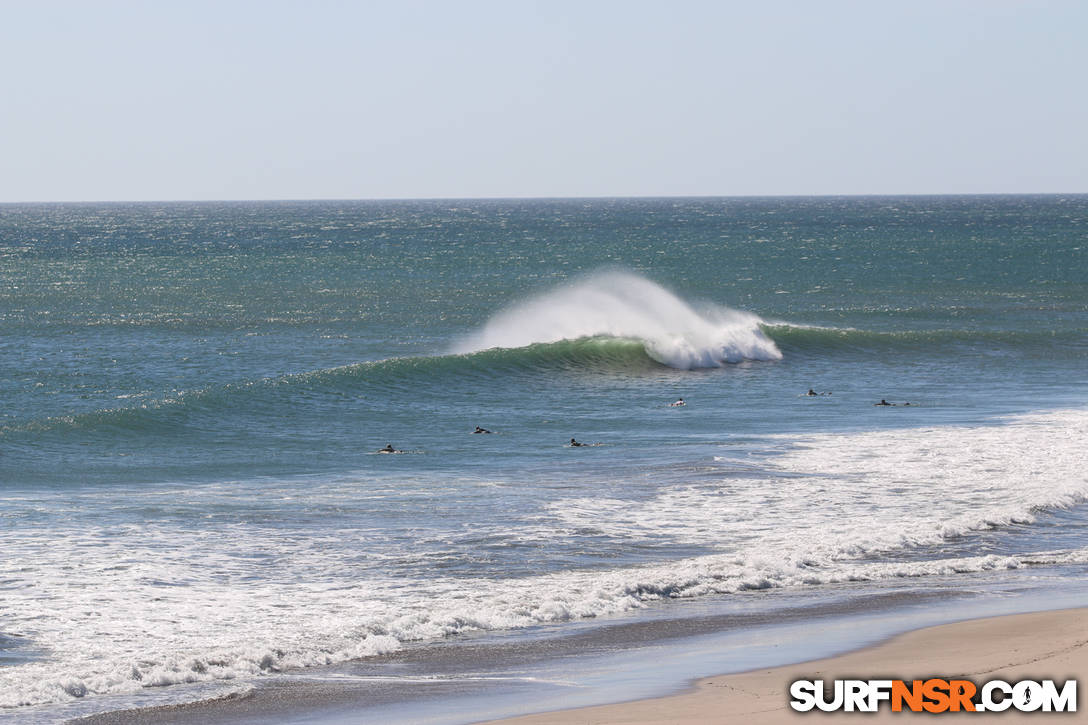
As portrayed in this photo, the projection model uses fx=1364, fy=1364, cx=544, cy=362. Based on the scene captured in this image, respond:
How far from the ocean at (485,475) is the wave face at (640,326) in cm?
16

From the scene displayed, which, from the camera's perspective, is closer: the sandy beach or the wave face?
the sandy beach

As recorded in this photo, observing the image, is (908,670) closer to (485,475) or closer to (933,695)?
(933,695)

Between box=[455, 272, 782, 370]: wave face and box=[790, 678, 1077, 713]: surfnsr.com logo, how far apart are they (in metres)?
27.1

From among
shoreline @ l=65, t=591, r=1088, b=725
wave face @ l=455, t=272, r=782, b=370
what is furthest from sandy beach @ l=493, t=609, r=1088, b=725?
wave face @ l=455, t=272, r=782, b=370

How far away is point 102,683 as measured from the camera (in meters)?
11.0

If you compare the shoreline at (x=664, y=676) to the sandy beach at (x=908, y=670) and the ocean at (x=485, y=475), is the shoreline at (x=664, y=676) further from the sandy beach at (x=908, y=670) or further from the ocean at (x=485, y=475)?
the ocean at (x=485, y=475)

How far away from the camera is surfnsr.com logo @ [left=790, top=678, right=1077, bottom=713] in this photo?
31.9ft

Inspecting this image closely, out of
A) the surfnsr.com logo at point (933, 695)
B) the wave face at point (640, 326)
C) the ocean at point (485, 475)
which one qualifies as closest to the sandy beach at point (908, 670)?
the surfnsr.com logo at point (933, 695)

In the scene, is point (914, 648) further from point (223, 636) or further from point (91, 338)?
point (91, 338)

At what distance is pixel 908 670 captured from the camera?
1090 cm

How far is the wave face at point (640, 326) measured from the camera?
38.6 metres

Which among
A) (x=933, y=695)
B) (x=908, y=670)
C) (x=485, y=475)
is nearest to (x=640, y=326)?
(x=485, y=475)

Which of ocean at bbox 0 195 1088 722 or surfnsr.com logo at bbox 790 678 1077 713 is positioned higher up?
surfnsr.com logo at bbox 790 678 1077 713

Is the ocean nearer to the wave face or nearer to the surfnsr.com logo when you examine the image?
the wave face
